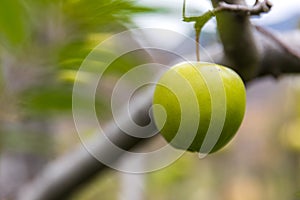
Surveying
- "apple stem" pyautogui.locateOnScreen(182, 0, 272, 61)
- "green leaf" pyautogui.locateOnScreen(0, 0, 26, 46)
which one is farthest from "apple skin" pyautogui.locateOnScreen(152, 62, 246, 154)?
"green leaf" pyautogui.locateOnScreen(0, 0, 26, 46)

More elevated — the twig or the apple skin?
Answer: the twig

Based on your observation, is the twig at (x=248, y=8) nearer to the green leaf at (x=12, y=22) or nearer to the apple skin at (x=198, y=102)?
the apple skin at (x=198, y=102)

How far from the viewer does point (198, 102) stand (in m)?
0.57

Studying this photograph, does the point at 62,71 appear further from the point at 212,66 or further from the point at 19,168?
the point at 19,168

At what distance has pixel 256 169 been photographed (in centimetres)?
551

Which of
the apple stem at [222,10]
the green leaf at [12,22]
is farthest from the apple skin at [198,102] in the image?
the green leaf at [12,22]

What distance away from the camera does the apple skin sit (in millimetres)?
573

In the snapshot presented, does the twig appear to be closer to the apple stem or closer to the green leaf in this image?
the apple stem

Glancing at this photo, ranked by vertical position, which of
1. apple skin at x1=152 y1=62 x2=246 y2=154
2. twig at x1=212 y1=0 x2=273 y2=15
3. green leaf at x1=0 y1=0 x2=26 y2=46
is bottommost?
apple skin at x1=152 y1=62 x2=246 y2=154

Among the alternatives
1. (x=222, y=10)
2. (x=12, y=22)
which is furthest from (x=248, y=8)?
(x=12, y=22)

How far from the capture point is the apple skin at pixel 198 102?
573 mm

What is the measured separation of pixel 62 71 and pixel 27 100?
11cm

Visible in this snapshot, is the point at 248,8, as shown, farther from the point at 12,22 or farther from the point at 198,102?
the point at 12,22

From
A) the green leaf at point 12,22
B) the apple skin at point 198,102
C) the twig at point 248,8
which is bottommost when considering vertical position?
the apple skin at point 198,102
